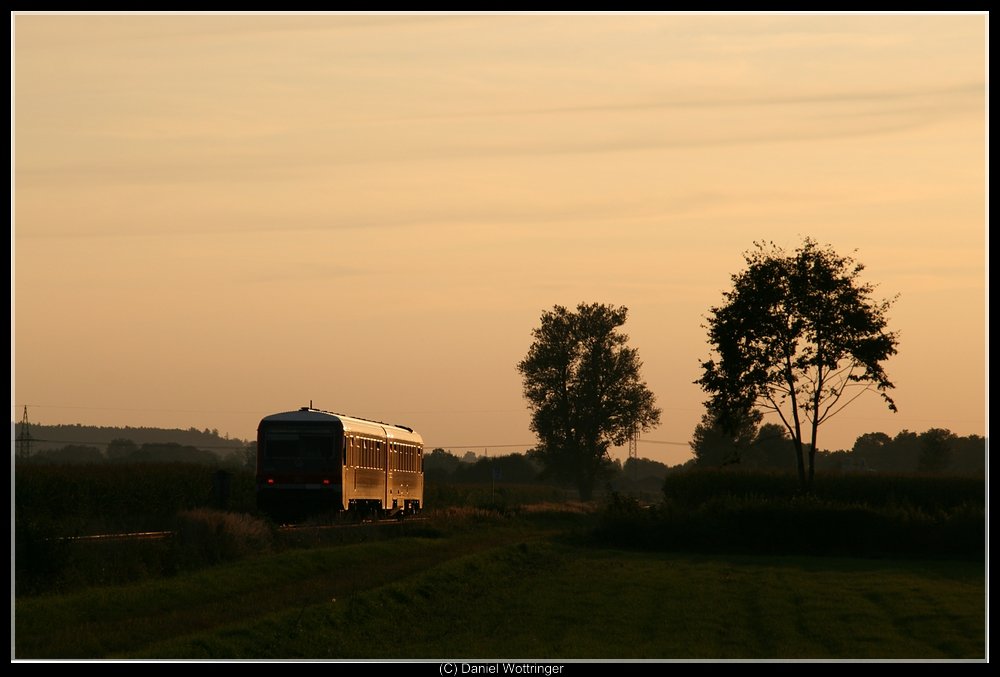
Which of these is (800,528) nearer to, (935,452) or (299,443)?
(299,443)

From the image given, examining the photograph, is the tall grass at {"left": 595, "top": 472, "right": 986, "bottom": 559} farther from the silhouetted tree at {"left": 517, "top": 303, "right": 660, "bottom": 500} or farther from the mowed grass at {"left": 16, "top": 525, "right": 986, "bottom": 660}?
the silhouetted tree at {"left": 517, "top": 303, "right": 660, "bottom": 500}

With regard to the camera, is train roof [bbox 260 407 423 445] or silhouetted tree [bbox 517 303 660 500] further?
silhouetted tree [bbox 517 303 660 500]

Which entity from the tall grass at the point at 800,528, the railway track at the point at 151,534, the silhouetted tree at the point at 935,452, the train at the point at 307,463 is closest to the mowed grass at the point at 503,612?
the railway track at the point at 151,534

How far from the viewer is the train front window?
131ft

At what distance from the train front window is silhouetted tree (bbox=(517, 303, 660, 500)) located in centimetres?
5705

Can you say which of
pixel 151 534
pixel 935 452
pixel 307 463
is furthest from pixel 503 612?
pixel 935 452

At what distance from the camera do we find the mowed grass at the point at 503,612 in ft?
61.4

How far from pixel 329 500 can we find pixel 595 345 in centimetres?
6040

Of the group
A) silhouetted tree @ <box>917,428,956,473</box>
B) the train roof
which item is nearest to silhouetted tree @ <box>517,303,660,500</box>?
silhouetted tree @ <box>917,428,956,473</box>

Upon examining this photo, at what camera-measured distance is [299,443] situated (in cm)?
4025

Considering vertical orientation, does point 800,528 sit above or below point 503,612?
above

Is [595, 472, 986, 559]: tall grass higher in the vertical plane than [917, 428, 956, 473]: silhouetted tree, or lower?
lower

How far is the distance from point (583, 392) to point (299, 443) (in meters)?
58.9
